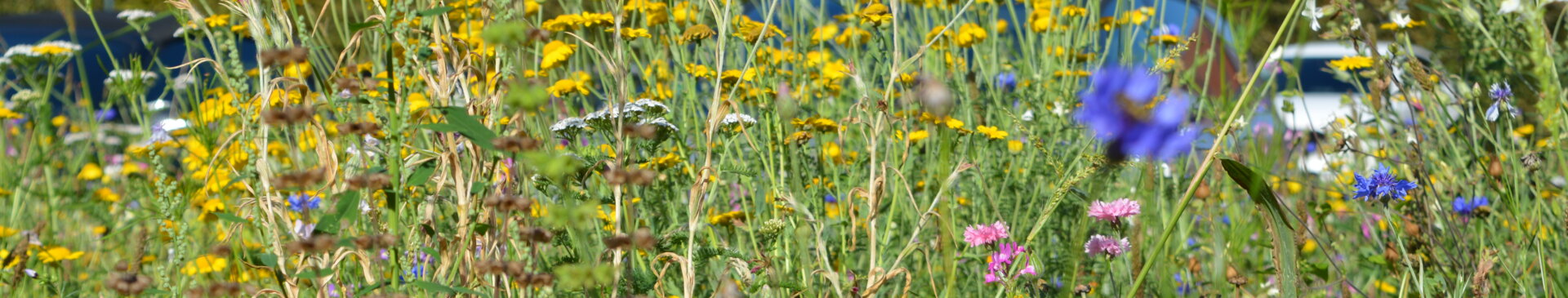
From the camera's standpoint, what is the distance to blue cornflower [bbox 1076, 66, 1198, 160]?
0.45 m

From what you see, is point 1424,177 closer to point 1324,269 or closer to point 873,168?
point 1324,269

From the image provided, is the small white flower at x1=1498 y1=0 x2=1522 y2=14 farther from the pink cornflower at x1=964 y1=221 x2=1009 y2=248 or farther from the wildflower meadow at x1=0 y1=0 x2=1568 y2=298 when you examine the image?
the pink cornflower at x1=964 y1=221 x2=1009 y2=248

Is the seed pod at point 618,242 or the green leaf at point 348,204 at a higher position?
the green leaf at point 348,204

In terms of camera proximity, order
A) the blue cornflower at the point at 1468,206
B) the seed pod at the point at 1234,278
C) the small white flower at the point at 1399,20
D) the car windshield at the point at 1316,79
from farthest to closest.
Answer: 1. the car windshield at the point at 1316,79
2. the small white flower at the point at 1399,20
3. the blue cornflower at the point at 1468,206
4. the seed pod at the point at 1234,278

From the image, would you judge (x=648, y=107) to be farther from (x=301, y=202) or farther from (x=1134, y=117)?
(x=1134, y=117)

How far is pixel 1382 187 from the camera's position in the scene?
1.63m

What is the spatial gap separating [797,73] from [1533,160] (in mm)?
1198

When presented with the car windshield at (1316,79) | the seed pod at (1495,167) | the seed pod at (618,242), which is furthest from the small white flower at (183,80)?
the car windshield at (1316,79)

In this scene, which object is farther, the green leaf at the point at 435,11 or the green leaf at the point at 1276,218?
the green leaf at the point at 435,11

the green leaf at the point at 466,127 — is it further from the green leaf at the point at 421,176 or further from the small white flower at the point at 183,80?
the small white flower at the point at 183,80

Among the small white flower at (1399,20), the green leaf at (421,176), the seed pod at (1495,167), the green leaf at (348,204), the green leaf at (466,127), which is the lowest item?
the seed pod at (1495,167)

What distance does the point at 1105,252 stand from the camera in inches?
64.6

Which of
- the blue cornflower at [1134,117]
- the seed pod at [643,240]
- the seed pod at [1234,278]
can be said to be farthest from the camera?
the seed pod at [1234,278]

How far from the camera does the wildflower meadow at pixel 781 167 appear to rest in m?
1.01
